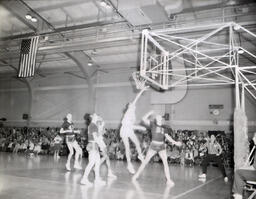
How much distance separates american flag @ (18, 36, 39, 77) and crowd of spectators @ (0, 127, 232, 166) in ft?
18.6

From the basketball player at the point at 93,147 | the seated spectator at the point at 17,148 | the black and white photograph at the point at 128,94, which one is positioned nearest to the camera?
the basketball player at the point at 93,147

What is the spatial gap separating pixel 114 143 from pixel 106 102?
246 centimetres

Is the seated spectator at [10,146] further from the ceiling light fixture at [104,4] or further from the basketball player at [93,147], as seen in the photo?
the basketball player at [93,147]

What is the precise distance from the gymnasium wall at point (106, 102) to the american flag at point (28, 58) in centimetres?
480

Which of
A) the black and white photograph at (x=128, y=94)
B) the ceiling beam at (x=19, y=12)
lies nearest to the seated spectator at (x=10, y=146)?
the black and white photograph at (x=128, y=94)

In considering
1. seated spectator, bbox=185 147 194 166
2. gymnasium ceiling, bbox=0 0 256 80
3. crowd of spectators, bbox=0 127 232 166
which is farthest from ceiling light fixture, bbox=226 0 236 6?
seated spectator, bbox=185 147 194 166

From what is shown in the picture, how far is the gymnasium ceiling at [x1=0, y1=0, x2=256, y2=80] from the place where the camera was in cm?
1002

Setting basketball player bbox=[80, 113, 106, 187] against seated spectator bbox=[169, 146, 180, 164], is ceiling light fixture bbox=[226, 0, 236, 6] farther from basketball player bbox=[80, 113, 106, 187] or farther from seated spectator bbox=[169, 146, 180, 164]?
seated spectator bbox=[169, 146, 180, 164]

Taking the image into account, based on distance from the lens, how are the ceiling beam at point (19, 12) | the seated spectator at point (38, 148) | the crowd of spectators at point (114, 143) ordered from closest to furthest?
the ceiling beam at point (19, 12)
the crowd of spectators at point (114, 143)
the seated spectator at point (38, 148)

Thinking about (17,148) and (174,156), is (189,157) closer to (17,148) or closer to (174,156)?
(174,156)

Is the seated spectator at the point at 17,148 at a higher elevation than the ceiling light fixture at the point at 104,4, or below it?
below

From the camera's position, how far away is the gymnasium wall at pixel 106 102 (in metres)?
14.9

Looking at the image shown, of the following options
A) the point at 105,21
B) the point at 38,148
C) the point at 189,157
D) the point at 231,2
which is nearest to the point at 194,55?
the point at 231,2

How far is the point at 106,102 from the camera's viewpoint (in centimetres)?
1560
